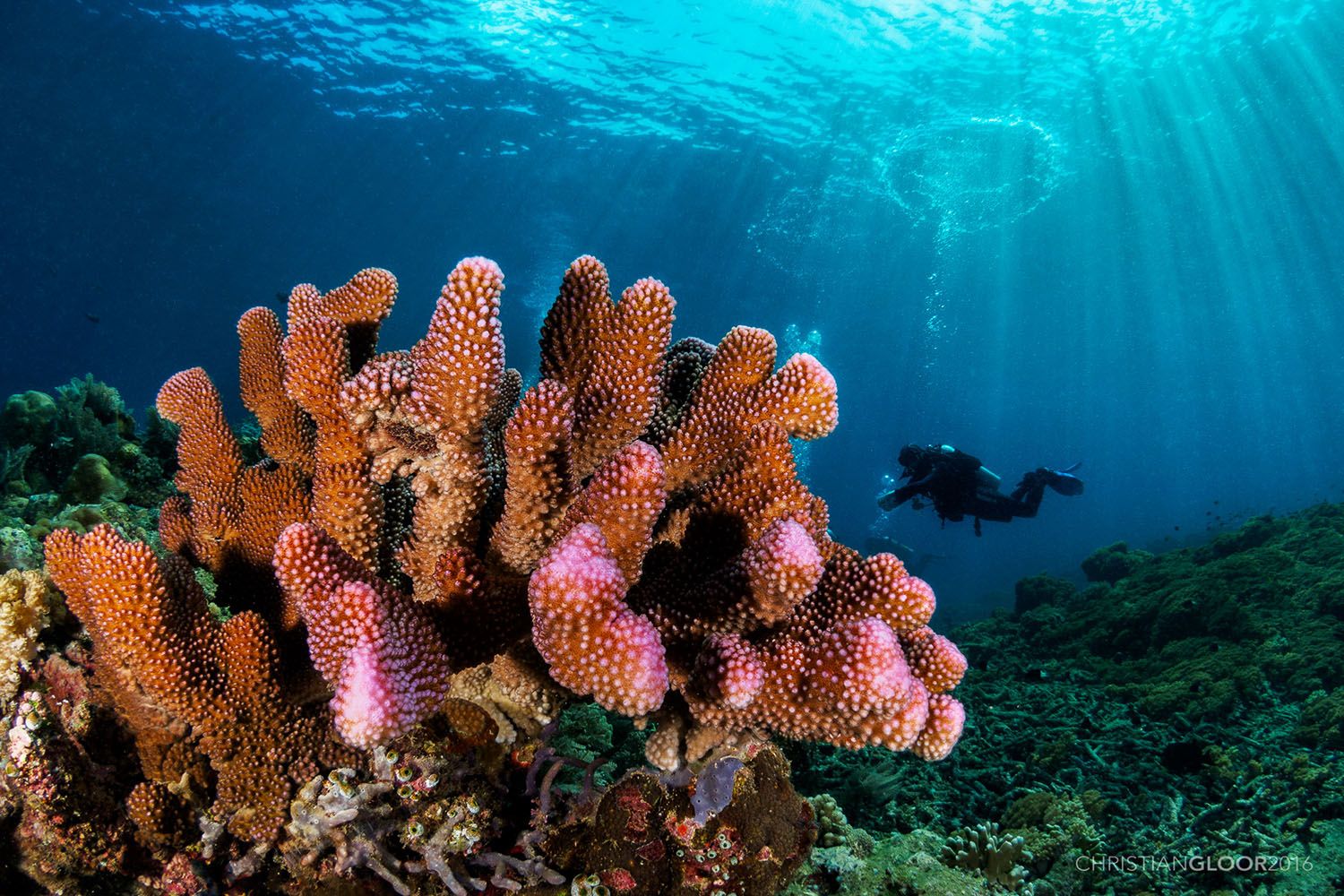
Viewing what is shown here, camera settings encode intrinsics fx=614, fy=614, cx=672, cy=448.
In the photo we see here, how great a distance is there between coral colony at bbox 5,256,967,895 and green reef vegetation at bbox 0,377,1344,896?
127mm

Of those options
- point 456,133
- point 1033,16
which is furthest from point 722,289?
point 1033,16


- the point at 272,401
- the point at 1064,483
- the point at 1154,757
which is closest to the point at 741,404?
the point at 272,401

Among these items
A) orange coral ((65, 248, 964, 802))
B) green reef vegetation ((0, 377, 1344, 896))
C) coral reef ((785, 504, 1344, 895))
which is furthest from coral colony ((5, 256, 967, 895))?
coral reef ((785, 504, 1344, 895))

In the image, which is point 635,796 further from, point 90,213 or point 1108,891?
point 90,213

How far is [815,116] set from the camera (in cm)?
4103

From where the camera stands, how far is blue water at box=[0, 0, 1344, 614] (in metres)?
34.6

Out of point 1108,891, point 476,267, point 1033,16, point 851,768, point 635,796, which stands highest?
point 1033,16

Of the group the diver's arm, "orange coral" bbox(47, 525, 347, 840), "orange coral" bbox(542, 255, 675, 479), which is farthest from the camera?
the diver's arm

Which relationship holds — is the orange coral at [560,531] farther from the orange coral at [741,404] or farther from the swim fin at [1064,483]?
the swim fin at [1064,483]

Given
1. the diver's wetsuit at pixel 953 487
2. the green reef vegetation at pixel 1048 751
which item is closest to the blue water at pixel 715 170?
the diver's wetsuit at pixel 953 487

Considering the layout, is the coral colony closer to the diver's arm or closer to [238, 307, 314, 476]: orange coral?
[238, 307, 314, 476]: orange coral

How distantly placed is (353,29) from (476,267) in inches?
1680

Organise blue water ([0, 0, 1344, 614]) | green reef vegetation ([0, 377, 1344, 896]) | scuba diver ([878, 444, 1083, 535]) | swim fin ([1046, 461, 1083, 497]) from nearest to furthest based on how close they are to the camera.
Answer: green reef vegetation ([0, 377, 1344, 896]), scuba diver ([878, 444, 1083, 535]), swim fin ([1046, 461, 1083, 497]), blue water ([0, 0, 1344, 614])

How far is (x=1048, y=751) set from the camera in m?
7.71
